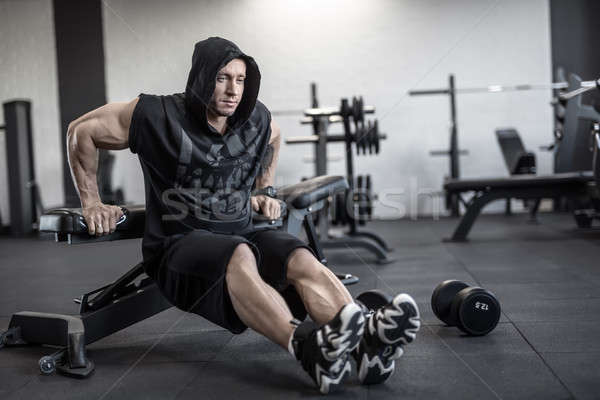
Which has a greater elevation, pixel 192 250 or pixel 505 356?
pixel 192 250

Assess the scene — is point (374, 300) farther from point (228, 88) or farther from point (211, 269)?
point (228, 88)

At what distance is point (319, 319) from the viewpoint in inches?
55.4

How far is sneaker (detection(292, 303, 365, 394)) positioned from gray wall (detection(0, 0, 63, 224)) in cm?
473

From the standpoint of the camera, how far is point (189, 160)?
5.35 feet

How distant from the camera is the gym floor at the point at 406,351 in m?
1.37

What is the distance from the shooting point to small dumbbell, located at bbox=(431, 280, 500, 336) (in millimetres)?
1734

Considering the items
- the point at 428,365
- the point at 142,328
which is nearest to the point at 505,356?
the point at 428,365

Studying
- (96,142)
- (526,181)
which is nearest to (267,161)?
(96,142)

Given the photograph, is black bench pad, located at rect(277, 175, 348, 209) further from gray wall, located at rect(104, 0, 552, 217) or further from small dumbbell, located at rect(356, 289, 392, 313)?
gray wall, located at rect(104, 0, 552, 217)

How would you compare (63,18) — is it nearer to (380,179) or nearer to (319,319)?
(380,179)

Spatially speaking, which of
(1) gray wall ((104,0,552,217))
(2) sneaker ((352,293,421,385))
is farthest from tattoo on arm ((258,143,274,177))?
(1) gray wall ((104,0,552,217))

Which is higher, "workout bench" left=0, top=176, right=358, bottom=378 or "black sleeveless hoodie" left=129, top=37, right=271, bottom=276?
"black sleeveless hoodie" left=129, top=37, right=271, bottom=276

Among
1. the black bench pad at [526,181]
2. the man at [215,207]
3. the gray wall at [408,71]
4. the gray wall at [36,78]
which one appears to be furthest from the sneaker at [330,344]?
the gray wall at [408,71]

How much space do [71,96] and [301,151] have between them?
2.47 m
